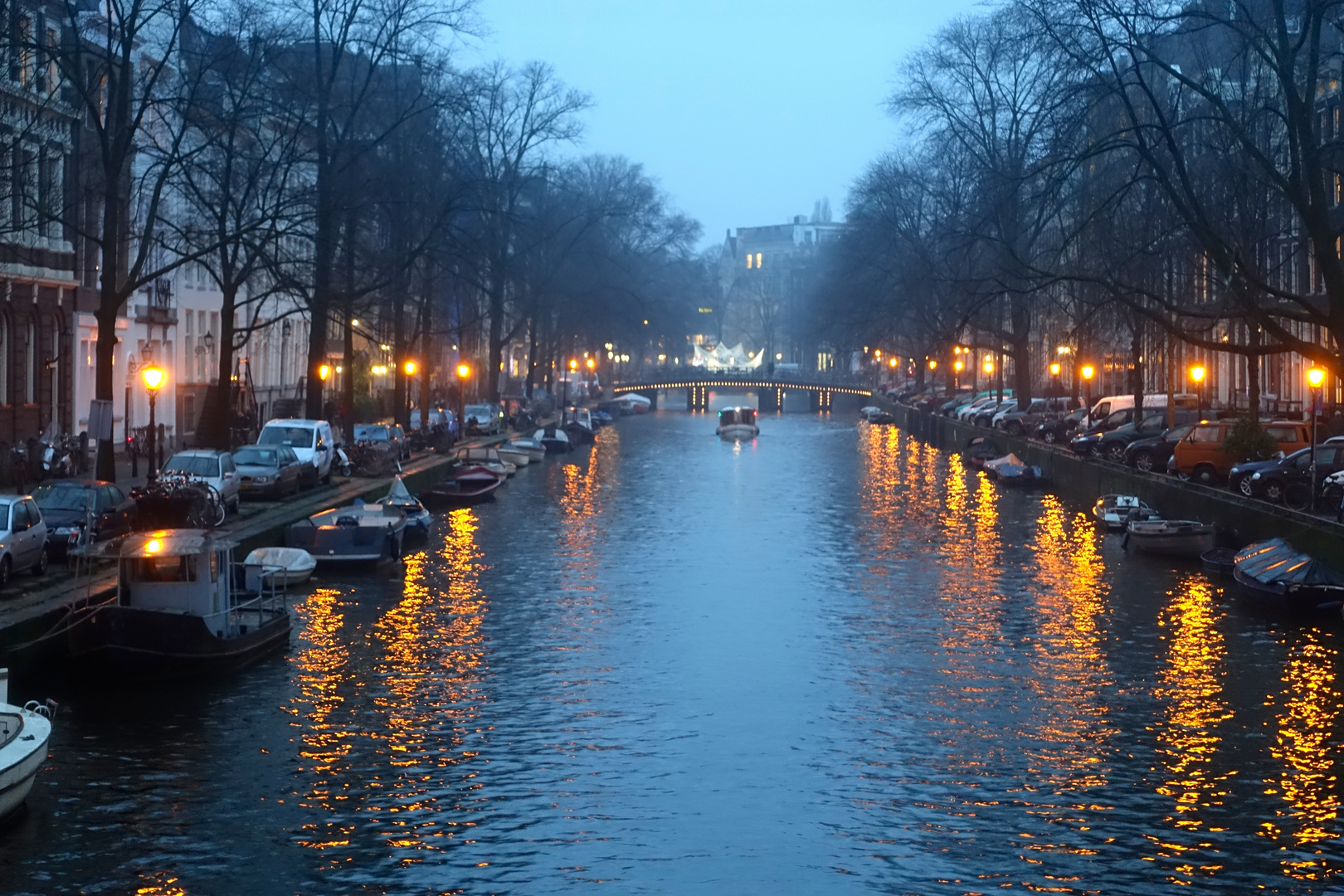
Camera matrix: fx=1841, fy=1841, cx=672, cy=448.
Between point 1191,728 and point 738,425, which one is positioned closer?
point 1191,728

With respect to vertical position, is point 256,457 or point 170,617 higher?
point 256,457

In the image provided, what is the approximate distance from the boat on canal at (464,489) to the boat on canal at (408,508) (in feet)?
30.7

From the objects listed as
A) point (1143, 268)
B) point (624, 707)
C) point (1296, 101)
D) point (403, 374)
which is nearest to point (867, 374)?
point (403, 374)

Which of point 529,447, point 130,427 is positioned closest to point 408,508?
point 130,427

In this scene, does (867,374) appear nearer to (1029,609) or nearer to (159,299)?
(159,299)

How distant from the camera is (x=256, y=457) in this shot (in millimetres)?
46062

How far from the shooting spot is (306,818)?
64.1ft

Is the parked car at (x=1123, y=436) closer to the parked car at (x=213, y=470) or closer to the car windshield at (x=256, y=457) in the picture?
the car windshield at (x=256, y=457)

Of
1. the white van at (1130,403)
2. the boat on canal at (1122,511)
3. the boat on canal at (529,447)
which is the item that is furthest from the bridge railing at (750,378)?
the boat on canal at (1122,511)

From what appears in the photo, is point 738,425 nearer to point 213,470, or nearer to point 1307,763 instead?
point 213,470

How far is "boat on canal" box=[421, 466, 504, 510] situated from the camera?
2229 inches

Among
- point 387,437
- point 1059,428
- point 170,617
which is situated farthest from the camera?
point 1059,428

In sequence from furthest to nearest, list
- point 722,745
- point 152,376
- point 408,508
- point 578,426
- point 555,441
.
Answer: point 578,426 < point 555,441 < point 408,508 < point 152,376 < point 722,745

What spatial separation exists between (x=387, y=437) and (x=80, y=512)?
28.5m
